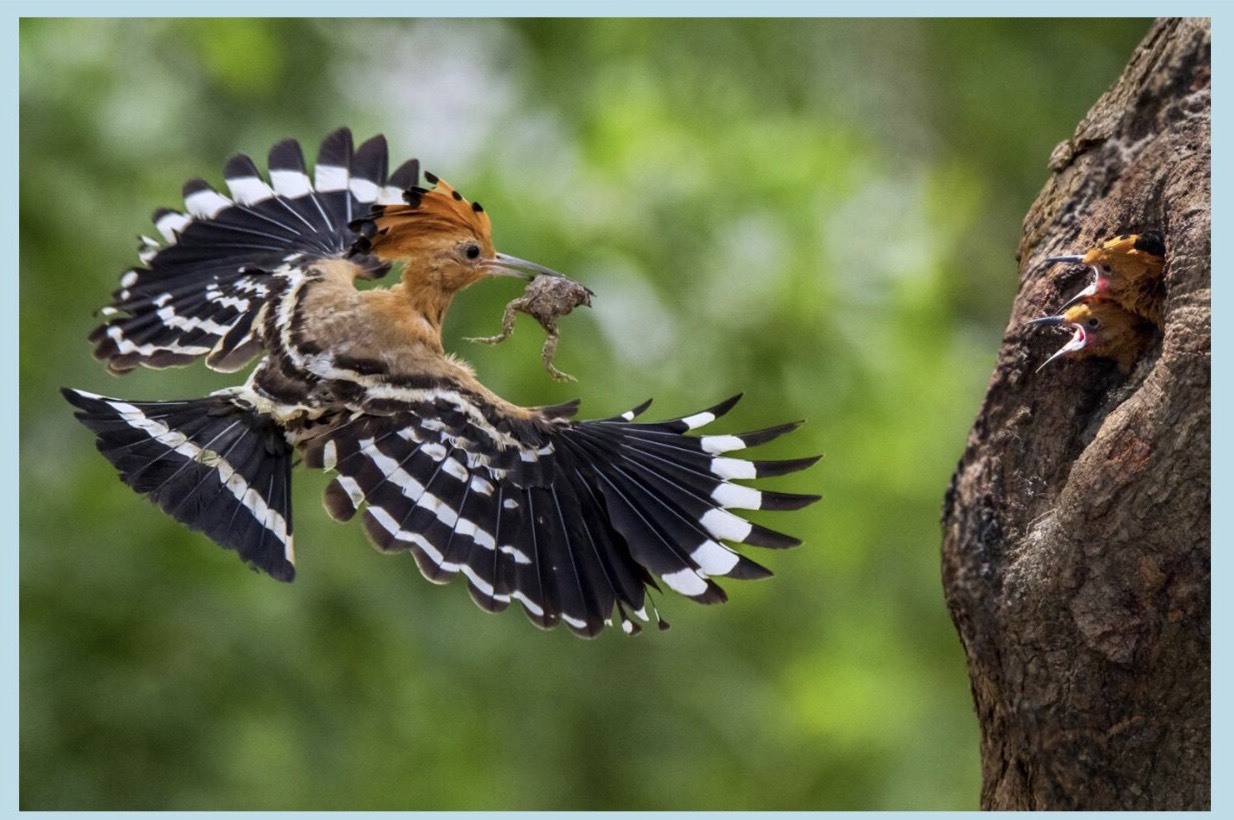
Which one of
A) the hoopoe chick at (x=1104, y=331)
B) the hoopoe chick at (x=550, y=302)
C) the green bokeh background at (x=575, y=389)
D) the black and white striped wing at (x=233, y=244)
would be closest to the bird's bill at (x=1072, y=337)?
the hoopoe chick at (x=1104, y=331)

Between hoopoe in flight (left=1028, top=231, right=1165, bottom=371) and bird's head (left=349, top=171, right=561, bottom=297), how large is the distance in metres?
1.08

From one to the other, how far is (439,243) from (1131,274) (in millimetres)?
1399

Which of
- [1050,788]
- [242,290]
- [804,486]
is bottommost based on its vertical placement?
[1050,788]

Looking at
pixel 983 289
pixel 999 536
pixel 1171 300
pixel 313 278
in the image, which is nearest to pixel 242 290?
pixel 313 278

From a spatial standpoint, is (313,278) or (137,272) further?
(137,272)

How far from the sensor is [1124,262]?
2865mm

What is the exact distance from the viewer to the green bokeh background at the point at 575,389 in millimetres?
5684

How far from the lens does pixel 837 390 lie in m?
6.32

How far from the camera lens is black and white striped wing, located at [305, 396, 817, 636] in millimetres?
3059

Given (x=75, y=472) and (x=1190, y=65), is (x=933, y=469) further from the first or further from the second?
(x=1190, y=65)

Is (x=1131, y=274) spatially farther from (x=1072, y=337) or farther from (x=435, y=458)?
(x=435, y=458)

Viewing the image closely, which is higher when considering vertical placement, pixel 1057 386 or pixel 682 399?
pixel 682 399

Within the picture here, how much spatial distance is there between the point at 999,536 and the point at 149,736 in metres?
3.87

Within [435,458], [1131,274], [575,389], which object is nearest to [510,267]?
[435,458]
